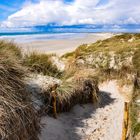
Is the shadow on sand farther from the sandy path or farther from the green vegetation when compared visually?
the green vegetation

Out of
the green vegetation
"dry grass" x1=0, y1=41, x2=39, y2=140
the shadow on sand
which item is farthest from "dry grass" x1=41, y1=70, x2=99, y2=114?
"dry grass" x1=0, y1=41, x2=39, y2=140

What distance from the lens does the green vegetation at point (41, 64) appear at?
1080 cm

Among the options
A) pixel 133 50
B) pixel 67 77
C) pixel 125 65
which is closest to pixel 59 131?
pixel 67 77

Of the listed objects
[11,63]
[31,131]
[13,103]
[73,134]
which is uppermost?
[11,63]

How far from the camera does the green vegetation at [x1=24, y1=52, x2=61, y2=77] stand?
10.8 metres

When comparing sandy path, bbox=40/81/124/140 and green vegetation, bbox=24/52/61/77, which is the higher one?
green vegetation, bbox=24/52/61/77

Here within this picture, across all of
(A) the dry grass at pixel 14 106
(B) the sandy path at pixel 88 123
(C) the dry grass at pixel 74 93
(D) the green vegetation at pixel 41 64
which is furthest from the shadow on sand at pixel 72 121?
(A) the dry grass at pixel 14 106

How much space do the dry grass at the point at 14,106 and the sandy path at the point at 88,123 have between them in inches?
46.8

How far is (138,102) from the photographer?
6.94 m

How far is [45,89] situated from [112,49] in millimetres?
7203

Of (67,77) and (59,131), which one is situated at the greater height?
(67,77)

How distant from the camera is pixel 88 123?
9.54 metres

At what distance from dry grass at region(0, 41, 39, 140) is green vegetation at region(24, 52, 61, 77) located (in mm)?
3909

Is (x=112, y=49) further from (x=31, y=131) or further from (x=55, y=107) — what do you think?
(x=31, y=131)
